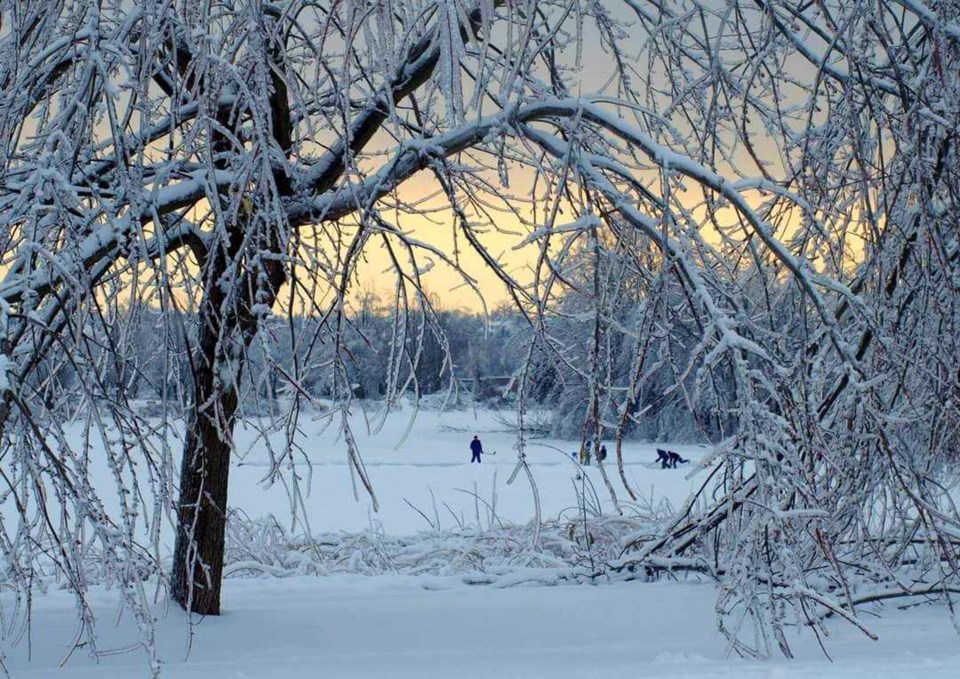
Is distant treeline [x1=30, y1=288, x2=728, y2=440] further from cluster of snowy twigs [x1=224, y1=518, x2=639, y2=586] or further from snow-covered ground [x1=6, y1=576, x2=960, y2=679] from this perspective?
cluster of snowy twigs [x1=224, y1=518, x2=639, y2=586]

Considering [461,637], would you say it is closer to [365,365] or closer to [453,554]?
[365,365]

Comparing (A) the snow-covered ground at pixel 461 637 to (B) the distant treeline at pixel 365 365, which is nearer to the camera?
(B) the distant treeline at pixel 365 365

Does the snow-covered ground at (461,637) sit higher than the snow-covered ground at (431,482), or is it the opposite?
the snow-covered ground at (461,637)

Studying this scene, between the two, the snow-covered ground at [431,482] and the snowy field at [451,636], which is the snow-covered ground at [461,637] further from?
the snow-covered ground at [431,482]

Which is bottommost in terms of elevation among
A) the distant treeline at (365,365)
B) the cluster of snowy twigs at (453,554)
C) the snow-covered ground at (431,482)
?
the snow-covered ground at (431,482)

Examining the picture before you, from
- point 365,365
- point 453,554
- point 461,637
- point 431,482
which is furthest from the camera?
point 431,482

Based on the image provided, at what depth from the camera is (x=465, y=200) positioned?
17.2 feet

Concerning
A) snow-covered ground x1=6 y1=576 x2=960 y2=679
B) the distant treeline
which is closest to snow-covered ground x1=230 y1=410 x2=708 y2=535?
snow-covered ground x1=6 y1=576 x2=960 y2=679

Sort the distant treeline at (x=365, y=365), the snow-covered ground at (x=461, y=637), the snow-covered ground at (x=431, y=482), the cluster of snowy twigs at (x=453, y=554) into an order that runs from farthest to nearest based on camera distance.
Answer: the snow-covered ground at (x=431, y=482), the cluster of snowy twigs at (x=453, y=554), the snow-covered ground at (x=461, y=637), the distant treeline at (x=365, y=365)

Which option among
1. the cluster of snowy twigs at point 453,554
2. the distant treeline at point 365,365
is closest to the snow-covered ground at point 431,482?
the cluster of snowy twigs at point 453,554

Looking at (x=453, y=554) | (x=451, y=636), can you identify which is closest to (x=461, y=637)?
(x=451, y=636)

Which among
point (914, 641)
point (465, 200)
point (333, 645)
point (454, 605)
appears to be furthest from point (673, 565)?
point (465, 200)

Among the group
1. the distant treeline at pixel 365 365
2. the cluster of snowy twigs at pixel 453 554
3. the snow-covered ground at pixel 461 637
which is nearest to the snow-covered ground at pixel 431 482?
the cluster of snowy twigs at pixel 453 554

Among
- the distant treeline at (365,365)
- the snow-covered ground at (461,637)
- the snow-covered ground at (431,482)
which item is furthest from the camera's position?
the snow-covered ground at (431,482)
